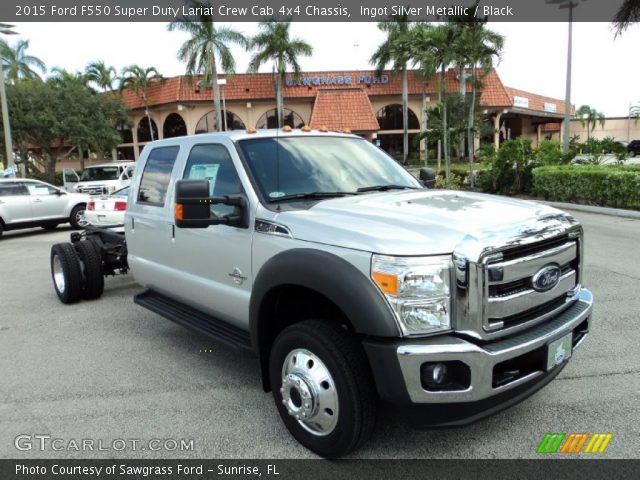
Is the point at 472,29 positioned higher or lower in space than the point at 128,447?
higher

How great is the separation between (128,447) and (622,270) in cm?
693

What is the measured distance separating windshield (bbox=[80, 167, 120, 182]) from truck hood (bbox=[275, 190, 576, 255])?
18.9m

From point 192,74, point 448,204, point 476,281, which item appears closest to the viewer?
point 476,281

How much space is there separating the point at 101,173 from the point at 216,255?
18.8 metres

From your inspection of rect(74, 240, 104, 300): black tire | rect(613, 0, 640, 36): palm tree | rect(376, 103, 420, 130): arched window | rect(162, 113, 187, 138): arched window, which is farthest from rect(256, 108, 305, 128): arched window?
rect(74, 240, 104, 300): black tire

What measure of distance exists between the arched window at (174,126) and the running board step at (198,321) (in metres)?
37.9

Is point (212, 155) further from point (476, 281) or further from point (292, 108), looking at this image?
point (292, 108)

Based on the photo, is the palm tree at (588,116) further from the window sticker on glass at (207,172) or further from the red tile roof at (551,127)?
the window sticker on glass at (207,172)

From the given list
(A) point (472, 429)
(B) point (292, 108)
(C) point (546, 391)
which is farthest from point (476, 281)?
(B) point (292, 108)

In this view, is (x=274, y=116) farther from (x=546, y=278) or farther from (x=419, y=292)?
(x=419, y=292)

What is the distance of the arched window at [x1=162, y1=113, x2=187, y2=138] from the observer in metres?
40.8

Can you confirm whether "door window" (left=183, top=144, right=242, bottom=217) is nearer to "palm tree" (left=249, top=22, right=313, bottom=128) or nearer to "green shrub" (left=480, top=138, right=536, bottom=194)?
"green shrub" (left=480, top=138, right=536, bottom=194)

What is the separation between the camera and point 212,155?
4.08m

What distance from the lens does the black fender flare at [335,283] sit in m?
2.58
